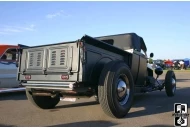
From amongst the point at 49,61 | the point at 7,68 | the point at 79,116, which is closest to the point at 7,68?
the point at 7,68

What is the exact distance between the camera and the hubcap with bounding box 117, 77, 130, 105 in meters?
5.30

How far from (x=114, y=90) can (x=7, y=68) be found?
191 inches

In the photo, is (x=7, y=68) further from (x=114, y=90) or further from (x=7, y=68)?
(x=114, y=90)

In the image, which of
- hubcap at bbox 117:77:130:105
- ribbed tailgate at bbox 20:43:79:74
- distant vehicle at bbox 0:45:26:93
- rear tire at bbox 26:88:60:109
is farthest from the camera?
distant vehicle at bbox 0:45:26:93

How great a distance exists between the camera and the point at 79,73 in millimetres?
4684

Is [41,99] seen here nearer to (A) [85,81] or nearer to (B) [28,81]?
(B) [28,81]

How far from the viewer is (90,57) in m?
4.95

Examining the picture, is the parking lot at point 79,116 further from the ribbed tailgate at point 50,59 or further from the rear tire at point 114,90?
the ribbed tailgate at point 50,59

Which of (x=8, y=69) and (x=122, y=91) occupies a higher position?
(x=8, y=69)

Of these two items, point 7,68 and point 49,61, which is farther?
point 7,68

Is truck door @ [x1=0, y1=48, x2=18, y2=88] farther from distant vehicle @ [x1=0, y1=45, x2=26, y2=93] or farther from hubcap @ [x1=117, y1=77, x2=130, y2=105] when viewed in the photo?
hubcap @ [x1=117, y1=77, x2=130, y2=105]

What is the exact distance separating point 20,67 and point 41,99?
3.20ft

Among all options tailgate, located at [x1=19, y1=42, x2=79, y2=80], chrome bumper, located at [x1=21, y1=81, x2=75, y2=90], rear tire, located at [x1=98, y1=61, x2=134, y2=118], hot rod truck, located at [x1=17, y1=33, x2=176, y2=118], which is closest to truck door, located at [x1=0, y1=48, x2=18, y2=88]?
hot rod truck, located at [x1=17, y1=33, x2=176, y2=118]

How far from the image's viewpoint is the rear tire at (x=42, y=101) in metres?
5.94
